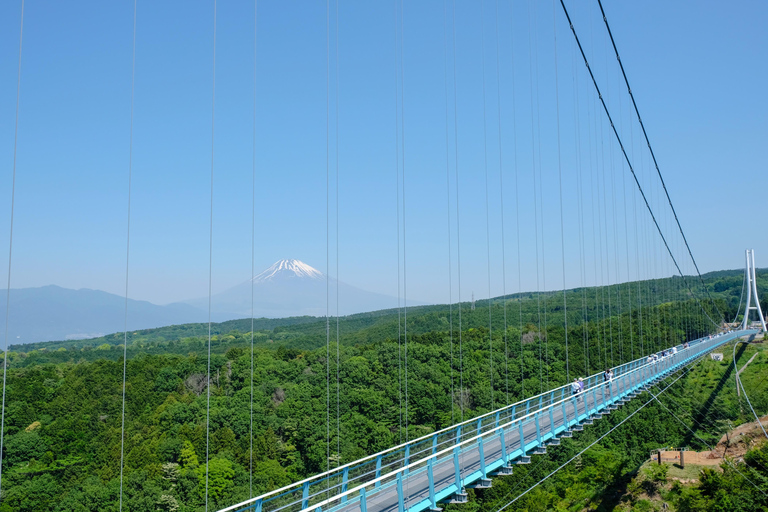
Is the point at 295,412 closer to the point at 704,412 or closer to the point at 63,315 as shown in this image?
the point at 704,412

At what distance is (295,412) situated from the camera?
45.0 meters

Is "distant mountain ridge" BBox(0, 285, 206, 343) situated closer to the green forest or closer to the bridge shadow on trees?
the green forest

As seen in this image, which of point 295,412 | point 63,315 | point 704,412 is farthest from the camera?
point 63,315

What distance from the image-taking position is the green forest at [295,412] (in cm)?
3647

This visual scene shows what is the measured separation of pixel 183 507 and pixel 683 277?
62.3m

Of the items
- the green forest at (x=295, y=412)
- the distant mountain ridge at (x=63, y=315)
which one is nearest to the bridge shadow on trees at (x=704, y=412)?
the green forest at (x=295, y=412)

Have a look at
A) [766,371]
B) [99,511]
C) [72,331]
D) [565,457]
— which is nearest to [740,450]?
[565,457]

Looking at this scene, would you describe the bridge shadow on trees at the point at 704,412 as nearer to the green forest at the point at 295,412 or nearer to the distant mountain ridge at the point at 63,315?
the green forest at the point at 295,412

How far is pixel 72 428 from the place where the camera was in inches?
1496

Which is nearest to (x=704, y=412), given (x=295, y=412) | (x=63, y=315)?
(x=295, y=412)

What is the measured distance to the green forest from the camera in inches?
1436

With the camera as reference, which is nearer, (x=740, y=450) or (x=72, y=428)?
(x=72, y=428)

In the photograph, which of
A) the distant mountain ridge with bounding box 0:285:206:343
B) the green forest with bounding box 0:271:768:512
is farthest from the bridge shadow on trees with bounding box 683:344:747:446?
the distant mountain ridge with bounding box 0:285:206:343

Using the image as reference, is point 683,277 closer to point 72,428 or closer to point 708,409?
point 708,409
